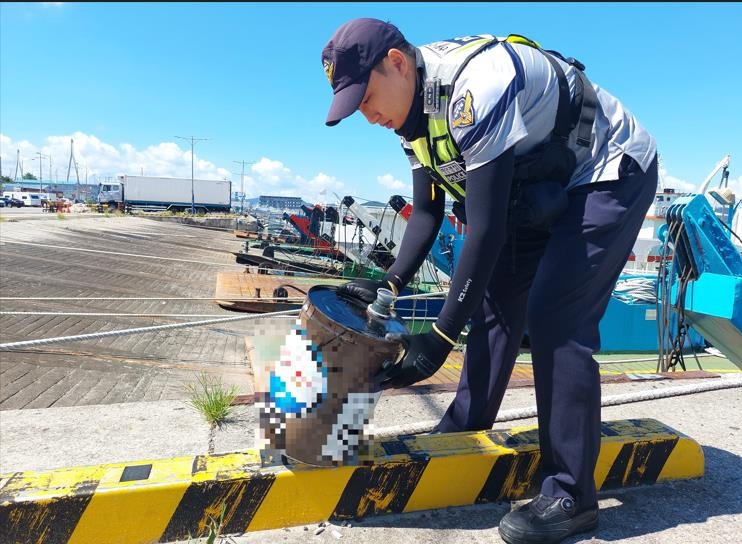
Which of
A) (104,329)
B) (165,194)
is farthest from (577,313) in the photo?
(165,194)

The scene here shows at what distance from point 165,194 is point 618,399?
4954 cm

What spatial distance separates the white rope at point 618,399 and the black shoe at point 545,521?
0.71m

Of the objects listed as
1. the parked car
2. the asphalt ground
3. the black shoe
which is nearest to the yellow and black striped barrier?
the asphalt ground

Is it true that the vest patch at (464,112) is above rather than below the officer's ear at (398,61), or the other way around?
below

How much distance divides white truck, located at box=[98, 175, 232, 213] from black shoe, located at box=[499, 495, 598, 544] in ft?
157

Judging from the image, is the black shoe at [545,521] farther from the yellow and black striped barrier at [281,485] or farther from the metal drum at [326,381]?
the metal drum at [326,381]

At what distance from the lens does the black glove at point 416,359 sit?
1.52 meters

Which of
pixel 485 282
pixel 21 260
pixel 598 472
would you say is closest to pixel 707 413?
pixel 598 472

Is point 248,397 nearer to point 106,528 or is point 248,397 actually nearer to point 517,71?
point 106,528

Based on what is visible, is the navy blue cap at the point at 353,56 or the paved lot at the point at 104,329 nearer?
the navy blue cap at the point at 353,56

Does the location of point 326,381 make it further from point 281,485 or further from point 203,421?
point 203,421

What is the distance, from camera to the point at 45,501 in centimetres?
141

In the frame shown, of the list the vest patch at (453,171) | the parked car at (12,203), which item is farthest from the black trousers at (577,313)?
the parked car at (12,203)

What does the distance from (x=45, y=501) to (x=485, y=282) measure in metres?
1.44
